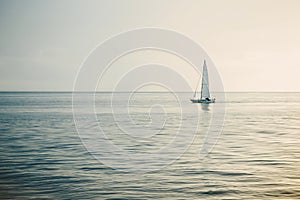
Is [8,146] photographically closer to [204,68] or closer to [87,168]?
[87,168]

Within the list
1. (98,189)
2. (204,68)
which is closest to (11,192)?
(98,189)

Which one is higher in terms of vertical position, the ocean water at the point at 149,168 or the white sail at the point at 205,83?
the white sail at the point at 205,83

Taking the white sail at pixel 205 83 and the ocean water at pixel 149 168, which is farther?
the white sail at pixel 205 83

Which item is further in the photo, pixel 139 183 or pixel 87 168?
pixel 87 168

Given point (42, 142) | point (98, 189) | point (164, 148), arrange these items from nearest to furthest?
point (98, 189)
point (164, 148)
point (42, 142)

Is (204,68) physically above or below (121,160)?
above

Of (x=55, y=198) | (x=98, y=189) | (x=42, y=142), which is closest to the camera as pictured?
(x=55, y=198)

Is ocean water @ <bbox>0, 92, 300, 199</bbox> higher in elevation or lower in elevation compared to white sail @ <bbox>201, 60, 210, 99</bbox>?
lower

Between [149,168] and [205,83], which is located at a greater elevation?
[205,83]

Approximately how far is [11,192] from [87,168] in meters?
7.94

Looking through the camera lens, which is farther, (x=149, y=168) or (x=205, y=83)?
(x=205, y=83)

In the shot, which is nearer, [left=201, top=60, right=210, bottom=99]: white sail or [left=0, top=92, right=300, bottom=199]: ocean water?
[left=0, top=92, right=300, bottom=199]: ocean water

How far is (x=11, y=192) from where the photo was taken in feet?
72.0

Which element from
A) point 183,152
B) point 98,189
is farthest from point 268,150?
point 98,189
